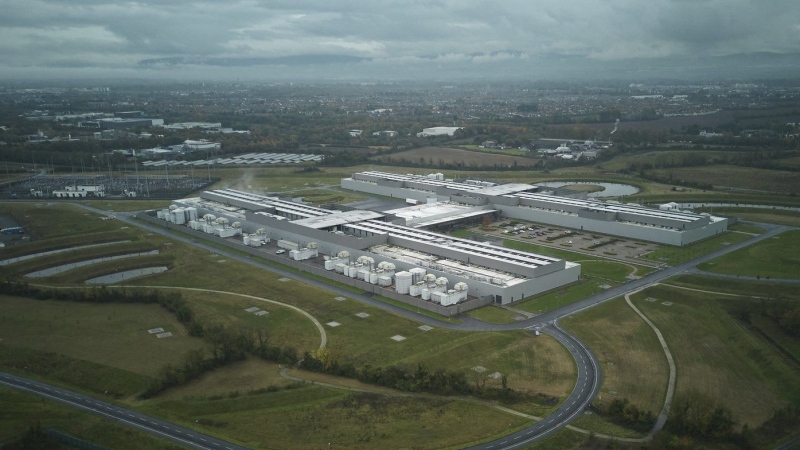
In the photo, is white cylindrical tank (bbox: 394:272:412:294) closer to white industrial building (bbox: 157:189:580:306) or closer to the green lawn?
white industrial building (bbox: 157:189:580:306)

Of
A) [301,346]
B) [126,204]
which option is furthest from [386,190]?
[301,346]

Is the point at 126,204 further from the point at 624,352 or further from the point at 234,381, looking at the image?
the point at 624,352

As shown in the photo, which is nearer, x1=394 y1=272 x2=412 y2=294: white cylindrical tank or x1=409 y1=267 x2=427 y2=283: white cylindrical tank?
x1=394 y1=272 x2=412 y2=294: white cylindrical tank

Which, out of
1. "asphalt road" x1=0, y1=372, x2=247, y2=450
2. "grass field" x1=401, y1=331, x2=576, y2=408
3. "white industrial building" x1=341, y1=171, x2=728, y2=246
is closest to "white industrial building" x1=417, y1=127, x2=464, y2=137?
"white industrial building" x1=341, y1=171, x2=728, y2=246

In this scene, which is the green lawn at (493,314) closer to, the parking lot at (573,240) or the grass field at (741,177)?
the parking lot at (573,240)

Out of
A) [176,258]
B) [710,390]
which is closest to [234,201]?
[176,258]

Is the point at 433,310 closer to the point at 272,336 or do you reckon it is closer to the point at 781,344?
the point at 272,336
